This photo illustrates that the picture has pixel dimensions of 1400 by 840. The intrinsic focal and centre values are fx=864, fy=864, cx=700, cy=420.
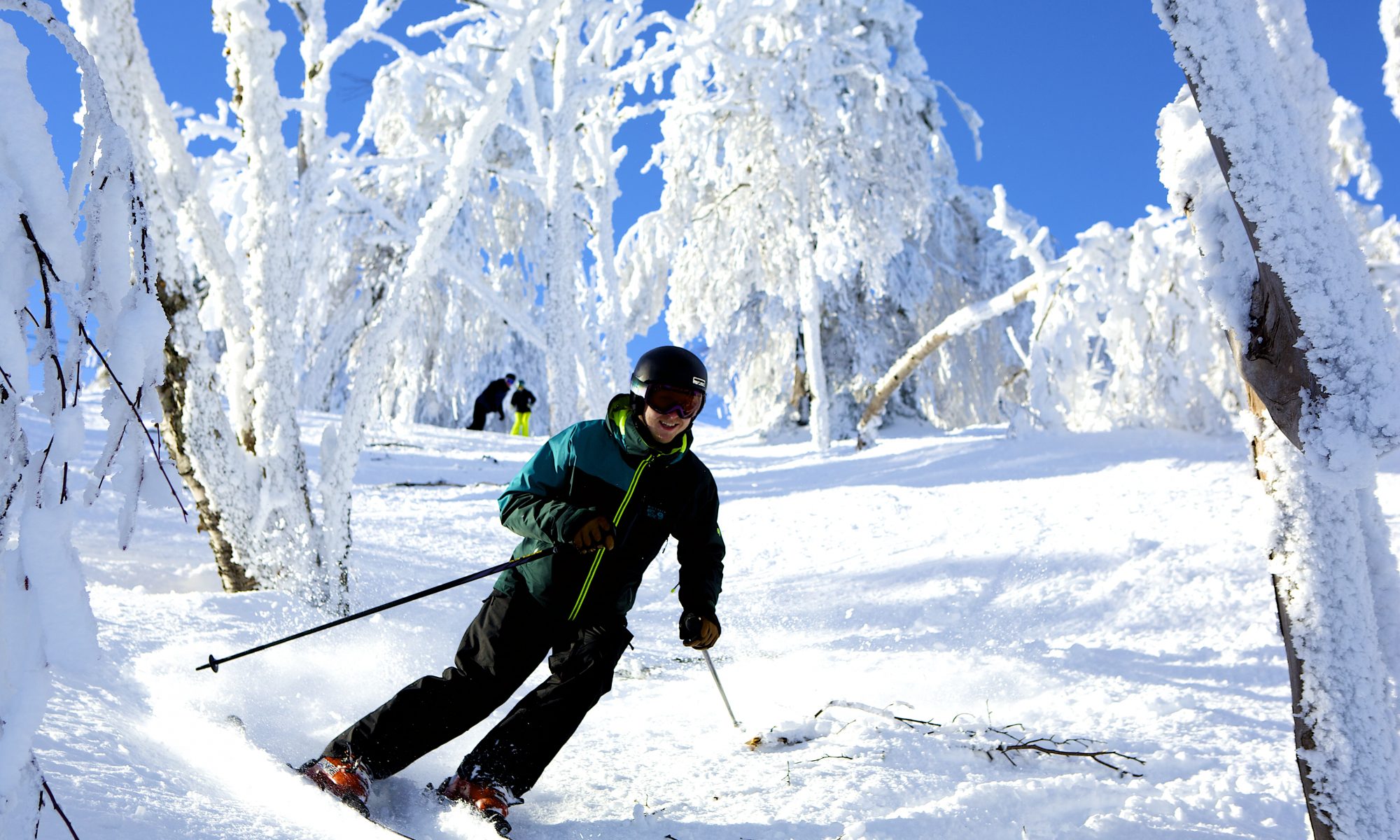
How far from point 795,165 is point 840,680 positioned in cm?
959

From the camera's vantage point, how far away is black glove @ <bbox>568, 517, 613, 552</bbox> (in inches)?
85.9

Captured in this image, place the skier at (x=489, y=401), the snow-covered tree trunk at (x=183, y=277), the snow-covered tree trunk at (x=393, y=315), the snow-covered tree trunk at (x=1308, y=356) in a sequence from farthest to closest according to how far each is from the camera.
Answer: the skier at (x=489, y=401)
the snow-covered tree trunk at (x=393, y=315)
the snow-covered tree trunk at (x=183, y=277)
the snow-covered tree trunk at (x=1308, y=356)

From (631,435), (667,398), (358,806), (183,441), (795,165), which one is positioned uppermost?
(795,165)

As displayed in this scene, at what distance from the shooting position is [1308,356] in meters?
1.62

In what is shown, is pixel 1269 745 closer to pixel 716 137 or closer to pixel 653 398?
pixel 653 398

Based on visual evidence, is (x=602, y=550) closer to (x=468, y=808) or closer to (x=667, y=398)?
(x=667, y=398)

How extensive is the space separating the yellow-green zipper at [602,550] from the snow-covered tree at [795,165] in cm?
862

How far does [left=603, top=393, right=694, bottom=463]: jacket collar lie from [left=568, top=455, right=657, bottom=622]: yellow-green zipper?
1.2 inches

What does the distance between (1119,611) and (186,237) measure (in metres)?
4.55

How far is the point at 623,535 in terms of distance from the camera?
2.40 meters

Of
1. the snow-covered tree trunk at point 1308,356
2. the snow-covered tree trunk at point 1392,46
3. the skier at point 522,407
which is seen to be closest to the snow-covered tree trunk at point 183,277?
the snow-covered tree trunk at point 1308,356

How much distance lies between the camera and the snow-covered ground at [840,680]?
2.01 m

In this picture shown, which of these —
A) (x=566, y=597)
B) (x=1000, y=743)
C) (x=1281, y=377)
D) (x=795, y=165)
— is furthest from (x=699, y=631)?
(x=795, y=165)

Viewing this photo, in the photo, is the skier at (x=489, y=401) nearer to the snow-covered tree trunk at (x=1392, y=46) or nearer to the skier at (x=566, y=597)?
the skier at (x=566, y=597)
